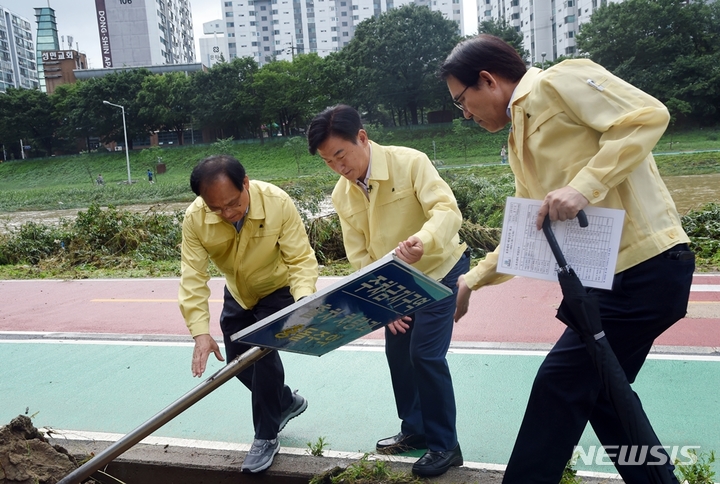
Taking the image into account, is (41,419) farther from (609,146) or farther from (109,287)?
(109,287)

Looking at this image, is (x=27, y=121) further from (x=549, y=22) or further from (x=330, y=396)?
(x=330, y=396)

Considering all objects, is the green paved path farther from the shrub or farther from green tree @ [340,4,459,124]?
green tree @ [340,4,459,124]

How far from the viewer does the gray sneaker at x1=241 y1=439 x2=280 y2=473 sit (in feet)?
10.2

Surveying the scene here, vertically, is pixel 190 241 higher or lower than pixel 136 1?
lower

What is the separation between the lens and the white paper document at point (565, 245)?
6.29ft

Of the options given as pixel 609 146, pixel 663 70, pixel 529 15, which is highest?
pixel 529 15

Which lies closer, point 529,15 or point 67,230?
point 67,230

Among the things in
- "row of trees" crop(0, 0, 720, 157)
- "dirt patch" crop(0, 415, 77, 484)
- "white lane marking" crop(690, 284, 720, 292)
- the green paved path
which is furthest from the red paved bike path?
"row of trees" crop(0, 0, 720, 157)

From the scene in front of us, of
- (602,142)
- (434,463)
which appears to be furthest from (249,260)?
(602,142)

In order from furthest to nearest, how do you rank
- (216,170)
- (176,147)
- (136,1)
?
(136,1) < (176,147) < (216,170)

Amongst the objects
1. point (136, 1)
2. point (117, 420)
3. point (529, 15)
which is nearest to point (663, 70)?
point (529, 15)

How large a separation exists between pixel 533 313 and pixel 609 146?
466cm

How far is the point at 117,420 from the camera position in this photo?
13.9ft

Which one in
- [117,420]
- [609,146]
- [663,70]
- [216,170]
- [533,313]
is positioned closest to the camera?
[609,146]
